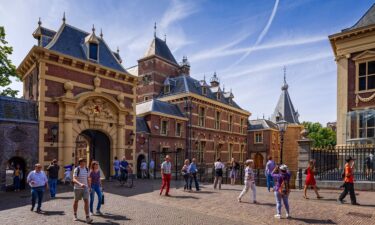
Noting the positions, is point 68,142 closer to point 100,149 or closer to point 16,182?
point 16,182

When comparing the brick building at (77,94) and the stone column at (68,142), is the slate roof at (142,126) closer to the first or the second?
the brick building at (77,94)

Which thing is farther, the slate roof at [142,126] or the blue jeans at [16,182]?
the slate roof at [142,126]

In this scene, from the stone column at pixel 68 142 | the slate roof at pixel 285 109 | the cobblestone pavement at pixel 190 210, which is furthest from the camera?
the slate roof at pixel 285 109

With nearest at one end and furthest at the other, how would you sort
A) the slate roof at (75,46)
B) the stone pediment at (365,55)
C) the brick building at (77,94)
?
the brick building at (77,94) → the slate roof at (75,46) → the stone pediment at (365,55)

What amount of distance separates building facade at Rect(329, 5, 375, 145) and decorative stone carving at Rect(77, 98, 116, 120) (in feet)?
50.2

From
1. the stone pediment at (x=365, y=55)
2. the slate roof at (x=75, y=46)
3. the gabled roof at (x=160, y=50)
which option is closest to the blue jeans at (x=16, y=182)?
the slate roof at (x=75, y=46)

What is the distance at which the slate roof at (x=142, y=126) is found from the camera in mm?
23422

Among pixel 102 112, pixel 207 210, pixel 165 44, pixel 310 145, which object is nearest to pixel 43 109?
pixel 102 112

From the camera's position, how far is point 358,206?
979 cm

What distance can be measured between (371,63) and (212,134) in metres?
18.4

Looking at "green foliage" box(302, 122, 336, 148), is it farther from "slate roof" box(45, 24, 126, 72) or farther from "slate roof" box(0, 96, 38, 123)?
"slate roof" box(0, 96, 38, 123)

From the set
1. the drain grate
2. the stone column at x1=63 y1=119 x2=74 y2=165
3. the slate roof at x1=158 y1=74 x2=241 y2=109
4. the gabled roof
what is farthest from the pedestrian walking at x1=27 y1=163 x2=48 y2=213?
the gabled roof

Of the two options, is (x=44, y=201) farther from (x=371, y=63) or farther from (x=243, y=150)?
(x=243, y=150)

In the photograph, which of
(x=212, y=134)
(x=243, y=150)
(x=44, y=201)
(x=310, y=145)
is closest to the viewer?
(x=44, y=201)
